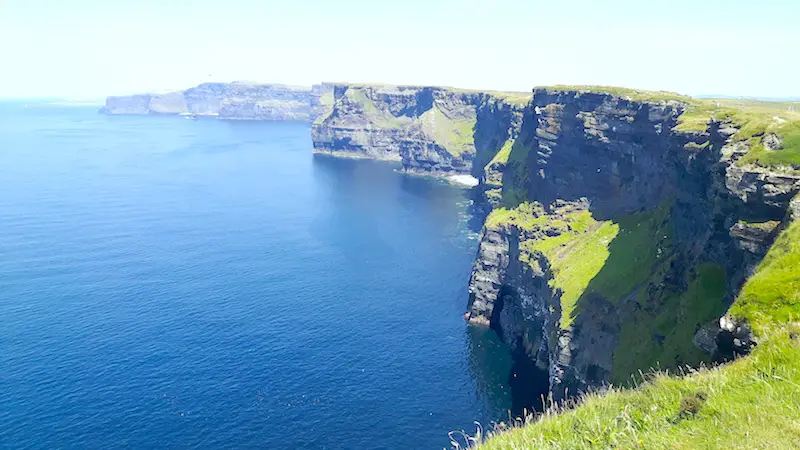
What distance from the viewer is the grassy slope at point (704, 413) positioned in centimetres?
2323

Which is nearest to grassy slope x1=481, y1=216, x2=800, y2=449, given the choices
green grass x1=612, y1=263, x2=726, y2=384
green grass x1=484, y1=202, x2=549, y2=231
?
green grass x1=612, y1=263, x2=726, y2=384

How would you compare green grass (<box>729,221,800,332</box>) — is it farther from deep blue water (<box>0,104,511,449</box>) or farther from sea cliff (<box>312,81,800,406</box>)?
deep blue water (<box>0,104,511,449</box>)

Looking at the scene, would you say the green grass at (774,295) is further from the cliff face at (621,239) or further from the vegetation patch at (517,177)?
the vegetation patch at (517,177)

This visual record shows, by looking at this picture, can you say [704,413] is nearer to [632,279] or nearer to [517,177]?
[632,279]

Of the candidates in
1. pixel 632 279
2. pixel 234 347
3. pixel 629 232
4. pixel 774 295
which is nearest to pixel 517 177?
pixel 629 232

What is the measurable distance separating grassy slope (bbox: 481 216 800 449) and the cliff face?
687 cm

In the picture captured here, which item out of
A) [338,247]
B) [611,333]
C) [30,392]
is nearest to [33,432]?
[30,392]

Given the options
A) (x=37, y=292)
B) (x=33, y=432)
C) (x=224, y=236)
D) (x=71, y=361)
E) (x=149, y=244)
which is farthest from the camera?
(x=224, y=236)

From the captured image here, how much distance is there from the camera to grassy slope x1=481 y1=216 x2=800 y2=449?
23234 mm

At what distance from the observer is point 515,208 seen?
15050cm

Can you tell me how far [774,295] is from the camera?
119 ft

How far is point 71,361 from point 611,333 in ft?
335

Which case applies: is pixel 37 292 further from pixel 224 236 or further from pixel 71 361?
pixel 224 236

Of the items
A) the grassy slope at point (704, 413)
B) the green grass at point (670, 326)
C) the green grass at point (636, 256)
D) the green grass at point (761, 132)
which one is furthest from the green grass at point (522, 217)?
the grassy slope at point (704, 413)
